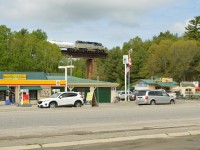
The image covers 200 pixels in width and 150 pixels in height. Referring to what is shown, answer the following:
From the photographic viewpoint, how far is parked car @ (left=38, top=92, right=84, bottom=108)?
3647cm

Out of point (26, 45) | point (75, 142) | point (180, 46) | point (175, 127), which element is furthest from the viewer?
point (180, 46)

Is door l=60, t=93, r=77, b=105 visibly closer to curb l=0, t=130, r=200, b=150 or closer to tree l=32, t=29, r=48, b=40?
curb l=0, t=130, r=200, b=150

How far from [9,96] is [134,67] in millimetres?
65793

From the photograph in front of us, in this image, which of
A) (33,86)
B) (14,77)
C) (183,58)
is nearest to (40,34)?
(183,58)

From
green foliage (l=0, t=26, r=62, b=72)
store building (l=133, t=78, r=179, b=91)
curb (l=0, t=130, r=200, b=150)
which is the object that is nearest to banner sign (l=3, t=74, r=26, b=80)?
green foliage (l=0, t=26, r=62, b=72)

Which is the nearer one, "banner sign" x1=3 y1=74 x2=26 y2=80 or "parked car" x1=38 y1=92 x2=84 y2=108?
"parked car" x1=38 y1=92 x2=84 y2=108

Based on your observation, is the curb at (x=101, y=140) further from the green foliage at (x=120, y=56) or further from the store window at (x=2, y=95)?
the green foliage at (x=120, y=56)

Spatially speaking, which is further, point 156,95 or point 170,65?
point 170,65

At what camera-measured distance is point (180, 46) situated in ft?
316

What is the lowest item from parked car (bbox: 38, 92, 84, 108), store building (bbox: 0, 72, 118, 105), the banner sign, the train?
parked car (bbox: 38, 92, 84, 108)

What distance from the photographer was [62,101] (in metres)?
36.8

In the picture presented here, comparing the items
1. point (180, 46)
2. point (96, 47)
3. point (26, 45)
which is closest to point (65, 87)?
point (26, 45)

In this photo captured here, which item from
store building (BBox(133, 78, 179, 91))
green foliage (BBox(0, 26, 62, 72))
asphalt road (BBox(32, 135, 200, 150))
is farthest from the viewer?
store building (BBox(133, 78, 179, 91))

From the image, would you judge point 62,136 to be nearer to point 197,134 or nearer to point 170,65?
point 197,134
